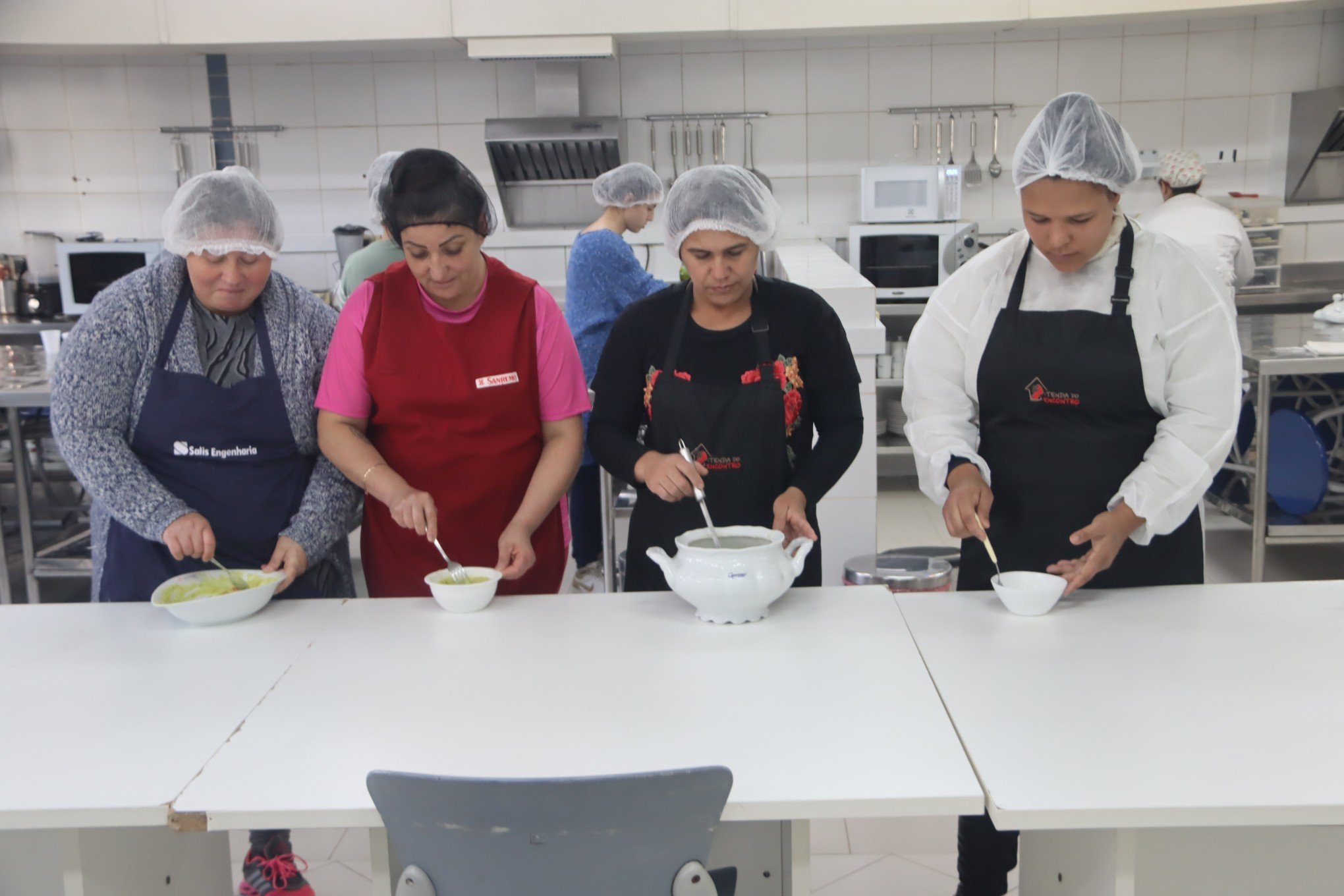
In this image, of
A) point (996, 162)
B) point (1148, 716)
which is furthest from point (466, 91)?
point (1148, 716)

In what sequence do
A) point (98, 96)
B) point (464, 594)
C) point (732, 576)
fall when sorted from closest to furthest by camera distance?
point (732, 576), point (464, 594), point (98, 96)

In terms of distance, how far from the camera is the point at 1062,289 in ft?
6.04

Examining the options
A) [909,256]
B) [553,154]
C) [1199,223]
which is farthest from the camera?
[553,154]

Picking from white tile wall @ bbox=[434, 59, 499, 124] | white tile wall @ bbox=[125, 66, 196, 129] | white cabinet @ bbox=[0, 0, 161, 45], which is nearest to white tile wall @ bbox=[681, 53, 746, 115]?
white tile wall @ bbox=[434, 59, 499, 124]

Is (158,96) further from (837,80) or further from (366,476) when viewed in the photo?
(366,476)

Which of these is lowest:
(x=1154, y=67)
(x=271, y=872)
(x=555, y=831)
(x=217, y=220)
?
(x=271, y=872)

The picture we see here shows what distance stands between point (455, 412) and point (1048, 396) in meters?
→ 1.03

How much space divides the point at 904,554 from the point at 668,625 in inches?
69.7

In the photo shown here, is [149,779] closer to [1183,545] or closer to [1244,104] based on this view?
[1183,545]

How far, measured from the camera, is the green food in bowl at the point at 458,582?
1.79m

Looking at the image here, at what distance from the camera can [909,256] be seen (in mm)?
5363

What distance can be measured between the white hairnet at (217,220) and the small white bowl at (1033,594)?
1358mm

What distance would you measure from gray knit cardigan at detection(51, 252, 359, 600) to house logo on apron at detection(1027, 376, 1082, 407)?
1209 millimetres

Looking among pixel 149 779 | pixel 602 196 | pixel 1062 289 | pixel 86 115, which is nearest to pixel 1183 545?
pixel 1062 289
